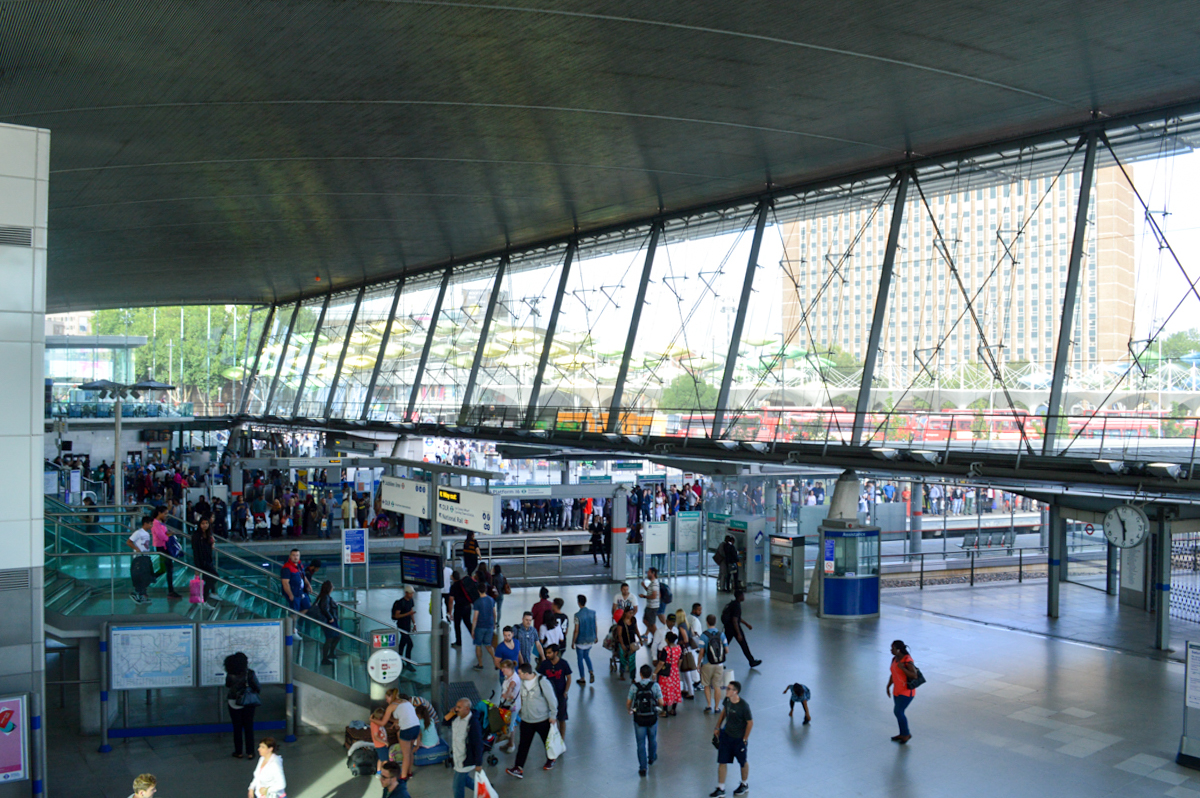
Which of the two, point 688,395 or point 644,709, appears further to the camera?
point 688,395

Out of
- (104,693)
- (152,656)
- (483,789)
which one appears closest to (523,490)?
(152,656)

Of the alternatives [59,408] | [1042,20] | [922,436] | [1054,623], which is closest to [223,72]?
[1042,20]

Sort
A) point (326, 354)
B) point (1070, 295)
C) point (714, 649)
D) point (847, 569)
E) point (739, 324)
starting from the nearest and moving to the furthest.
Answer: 1. point (714, 649)
2. point (1070, 295)
3. point (847, 569)
4. point (739, 324)
5. point (326, 354)

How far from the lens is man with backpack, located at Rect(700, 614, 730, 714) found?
11.7m

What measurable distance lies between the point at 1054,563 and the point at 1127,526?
4.82m

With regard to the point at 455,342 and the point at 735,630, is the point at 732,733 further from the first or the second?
the point at 455,342

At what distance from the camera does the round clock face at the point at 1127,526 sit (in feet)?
44.4

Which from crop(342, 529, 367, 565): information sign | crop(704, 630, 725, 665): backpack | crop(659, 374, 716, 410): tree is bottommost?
crop(704, 630, 725, 665): backpack

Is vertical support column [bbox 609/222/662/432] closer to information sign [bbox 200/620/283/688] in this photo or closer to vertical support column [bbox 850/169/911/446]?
vertical support column [bbox 850/169/911/446]

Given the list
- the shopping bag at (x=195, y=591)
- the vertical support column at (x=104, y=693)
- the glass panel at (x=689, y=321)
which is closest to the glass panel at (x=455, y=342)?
the glass panel at (x=689, y=321)

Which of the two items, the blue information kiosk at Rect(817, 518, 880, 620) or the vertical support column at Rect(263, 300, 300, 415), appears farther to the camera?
the vertical support column at Rect(263, 300, 300, 415)

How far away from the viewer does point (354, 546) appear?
17.6 m

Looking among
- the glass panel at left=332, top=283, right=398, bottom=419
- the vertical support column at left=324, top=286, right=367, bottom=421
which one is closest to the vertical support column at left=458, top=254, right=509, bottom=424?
the glass panel at left=332, top=283, right=398, bottom=419

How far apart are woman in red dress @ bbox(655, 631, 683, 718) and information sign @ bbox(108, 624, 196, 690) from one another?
543cm
